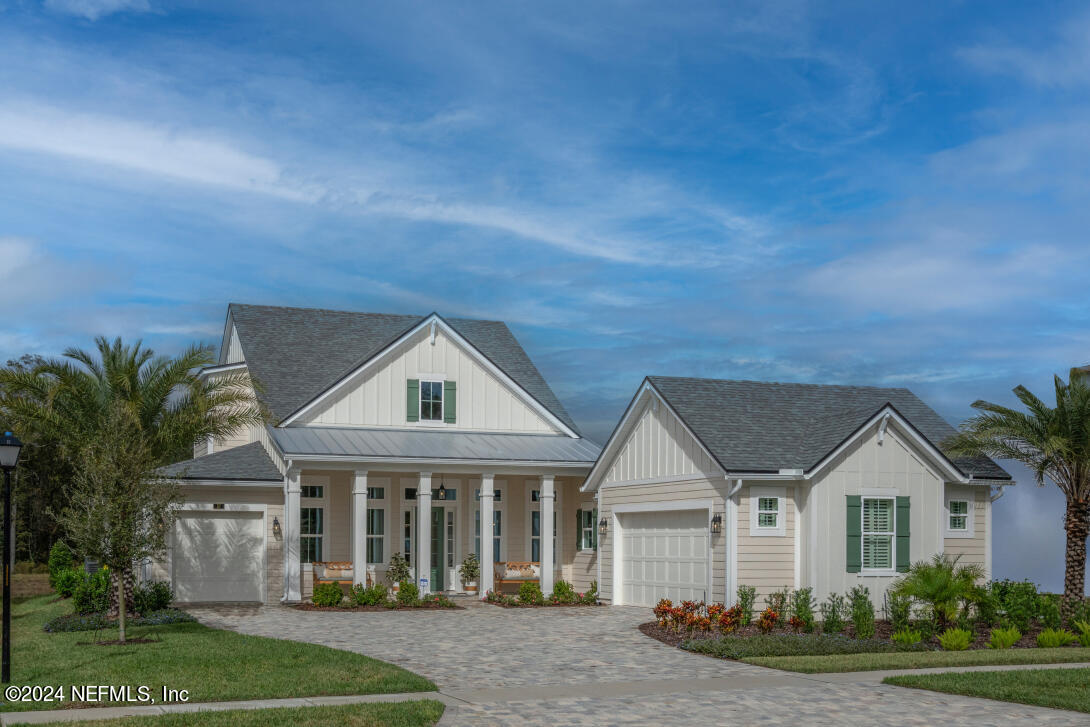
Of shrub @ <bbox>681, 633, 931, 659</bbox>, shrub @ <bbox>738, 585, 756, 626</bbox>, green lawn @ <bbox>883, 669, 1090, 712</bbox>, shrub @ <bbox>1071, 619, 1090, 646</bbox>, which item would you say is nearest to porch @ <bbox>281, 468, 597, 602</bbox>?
shrub @ <bbox>738, 585, 756, 626</bbox>

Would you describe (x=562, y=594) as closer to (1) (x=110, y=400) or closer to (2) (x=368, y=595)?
(2) (x=368, y=595)

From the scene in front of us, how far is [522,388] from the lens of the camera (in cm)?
3159

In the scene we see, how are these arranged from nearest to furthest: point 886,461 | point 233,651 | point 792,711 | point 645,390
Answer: point 792,711
point 233,651
point 886,461
point 645,390

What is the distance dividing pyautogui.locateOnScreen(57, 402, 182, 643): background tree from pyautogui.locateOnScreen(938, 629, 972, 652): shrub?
13.3 m

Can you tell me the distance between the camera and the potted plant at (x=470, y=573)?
96.6 ft

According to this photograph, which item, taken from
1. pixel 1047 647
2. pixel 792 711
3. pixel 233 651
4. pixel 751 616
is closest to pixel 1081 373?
pixel 1047 647

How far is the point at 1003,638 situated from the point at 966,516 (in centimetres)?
711

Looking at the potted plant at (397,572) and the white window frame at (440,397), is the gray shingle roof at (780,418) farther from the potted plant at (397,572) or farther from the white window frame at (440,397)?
the potted plant at (397,572)

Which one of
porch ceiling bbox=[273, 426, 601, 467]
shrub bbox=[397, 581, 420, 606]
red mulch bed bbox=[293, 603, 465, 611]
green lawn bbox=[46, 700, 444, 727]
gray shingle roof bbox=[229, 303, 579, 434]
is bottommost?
red mulch bed bbox=[293, 603, 465, 611]

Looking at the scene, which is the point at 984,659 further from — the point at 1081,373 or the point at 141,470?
the point at 141,470

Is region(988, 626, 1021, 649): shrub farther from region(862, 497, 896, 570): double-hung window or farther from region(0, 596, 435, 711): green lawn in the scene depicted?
region(0, 596, 435, 711): green lawn

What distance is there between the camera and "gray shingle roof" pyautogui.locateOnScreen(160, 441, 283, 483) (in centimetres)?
2630

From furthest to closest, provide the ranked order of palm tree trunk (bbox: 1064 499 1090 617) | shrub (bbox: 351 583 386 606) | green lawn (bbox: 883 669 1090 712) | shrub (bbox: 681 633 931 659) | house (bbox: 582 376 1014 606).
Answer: shrub (bbox: 351 583 386 606), house (bbox: 582 376 1014 606), palm tree trunk (bbox: 1064 499 1090 617), shrub (bbox: 681 633 931 659), green lawn (bbox: 883 669 1090 712)

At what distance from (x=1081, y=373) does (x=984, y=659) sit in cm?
833
